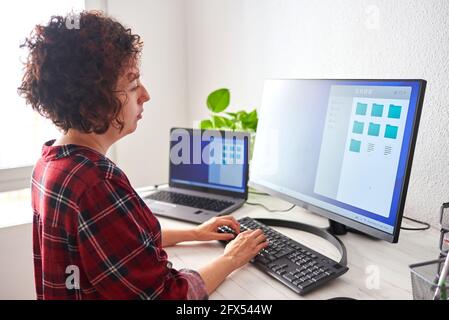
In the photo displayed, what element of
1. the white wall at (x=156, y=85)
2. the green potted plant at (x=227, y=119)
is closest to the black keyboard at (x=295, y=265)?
the green potted plant at (x=227, y=119)

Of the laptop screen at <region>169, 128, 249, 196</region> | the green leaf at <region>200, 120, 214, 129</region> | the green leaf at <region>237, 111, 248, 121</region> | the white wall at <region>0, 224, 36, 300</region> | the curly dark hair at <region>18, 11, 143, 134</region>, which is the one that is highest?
the curly dark hair at <region>18, 11, 143, 134</region>

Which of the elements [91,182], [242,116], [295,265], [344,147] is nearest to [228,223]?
[295,265]

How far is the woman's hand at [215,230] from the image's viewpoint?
1.02 meters

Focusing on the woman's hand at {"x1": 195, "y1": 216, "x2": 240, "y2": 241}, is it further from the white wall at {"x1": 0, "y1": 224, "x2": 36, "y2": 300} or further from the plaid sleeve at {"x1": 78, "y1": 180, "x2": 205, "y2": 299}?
the white wall at {"x1": 0, "y1": 224, "x2": 36, "y2": 300}

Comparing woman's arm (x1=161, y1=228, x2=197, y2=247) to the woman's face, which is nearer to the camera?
the woman's face

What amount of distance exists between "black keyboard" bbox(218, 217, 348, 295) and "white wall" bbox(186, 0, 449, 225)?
0.45m

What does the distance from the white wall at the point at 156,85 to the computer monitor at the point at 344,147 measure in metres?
1.02

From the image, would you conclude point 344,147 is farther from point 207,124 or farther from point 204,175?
point 207,124

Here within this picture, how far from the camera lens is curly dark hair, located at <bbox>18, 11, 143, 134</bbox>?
72 centimetres

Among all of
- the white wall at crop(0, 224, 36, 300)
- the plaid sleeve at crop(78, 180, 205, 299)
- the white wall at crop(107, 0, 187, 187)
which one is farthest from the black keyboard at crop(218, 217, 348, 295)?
the white wall at crop(107, 0, 187, 187)

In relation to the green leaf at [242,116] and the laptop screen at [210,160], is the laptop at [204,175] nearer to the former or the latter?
the laptop screen at [210,160]

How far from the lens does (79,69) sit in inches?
28.0

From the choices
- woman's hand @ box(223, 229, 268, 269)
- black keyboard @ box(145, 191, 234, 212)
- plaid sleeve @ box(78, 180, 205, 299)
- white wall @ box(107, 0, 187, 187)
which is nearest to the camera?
plaid sleeve @ box(78, 180, 205, 299)
